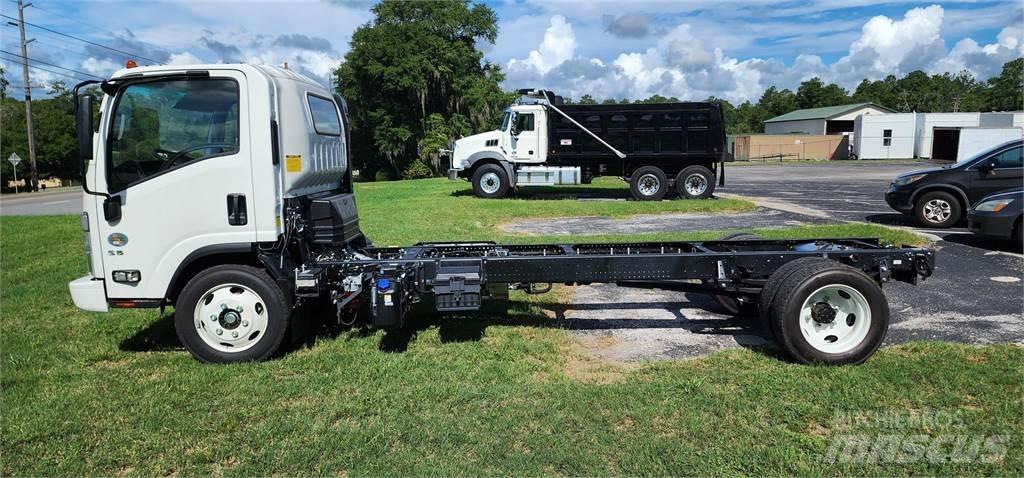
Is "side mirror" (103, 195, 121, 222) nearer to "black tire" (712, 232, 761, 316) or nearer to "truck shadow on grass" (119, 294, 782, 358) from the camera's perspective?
"truck shadow on grass" (119, 294, 782, 358)

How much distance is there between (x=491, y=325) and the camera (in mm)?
6238

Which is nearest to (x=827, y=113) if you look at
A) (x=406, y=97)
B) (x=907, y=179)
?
(x=406, y=97)

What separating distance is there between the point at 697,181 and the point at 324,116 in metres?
15.2

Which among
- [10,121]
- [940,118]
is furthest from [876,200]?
[10,121]

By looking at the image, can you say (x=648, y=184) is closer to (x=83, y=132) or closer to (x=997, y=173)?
→ (x=997, y=173)

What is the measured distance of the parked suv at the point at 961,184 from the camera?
11.9 meters

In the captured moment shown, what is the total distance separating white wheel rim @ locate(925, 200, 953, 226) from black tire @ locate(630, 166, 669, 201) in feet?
25.8

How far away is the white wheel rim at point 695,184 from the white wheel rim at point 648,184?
2.61 feet

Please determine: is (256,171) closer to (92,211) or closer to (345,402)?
(92,211)

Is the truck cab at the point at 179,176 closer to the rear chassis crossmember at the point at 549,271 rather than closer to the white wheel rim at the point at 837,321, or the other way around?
the rear chassis crossmember at the point at 549,271

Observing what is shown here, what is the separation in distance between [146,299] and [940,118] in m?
62.3

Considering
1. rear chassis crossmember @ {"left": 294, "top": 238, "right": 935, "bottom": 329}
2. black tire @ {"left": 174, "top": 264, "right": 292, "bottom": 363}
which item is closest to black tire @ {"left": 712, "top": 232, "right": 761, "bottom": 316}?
rear chassis crossmember @ {"left": 294, "top": 238, "right": 935, "bottom": 329}

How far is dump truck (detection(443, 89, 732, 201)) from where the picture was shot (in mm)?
19375

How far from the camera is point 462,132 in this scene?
5019 centimetres
